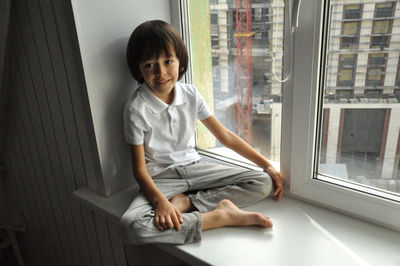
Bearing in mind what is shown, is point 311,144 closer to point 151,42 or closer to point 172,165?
point 172,165

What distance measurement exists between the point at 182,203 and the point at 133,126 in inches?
10.3

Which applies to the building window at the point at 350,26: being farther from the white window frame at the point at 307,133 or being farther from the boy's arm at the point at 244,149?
the boy's arm at the point at 244,149

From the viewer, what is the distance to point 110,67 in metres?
0.92

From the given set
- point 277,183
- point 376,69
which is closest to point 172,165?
point 277,183

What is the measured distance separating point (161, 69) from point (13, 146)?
85 centimetres

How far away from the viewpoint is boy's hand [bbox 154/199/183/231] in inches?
30.7

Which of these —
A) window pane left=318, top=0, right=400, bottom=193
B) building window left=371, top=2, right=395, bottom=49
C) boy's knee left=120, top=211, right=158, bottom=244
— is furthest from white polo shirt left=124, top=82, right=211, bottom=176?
building window left=371, top=2, right=395, bottom=49

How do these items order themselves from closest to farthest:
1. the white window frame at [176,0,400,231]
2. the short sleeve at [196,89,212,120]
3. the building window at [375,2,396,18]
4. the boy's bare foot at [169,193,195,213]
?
the building window at [375,2,396,18], the white window frame at [176,0,400,231], the boy's bare foot at [169,193,195,213], the short sleeve at [196,89,212,120]

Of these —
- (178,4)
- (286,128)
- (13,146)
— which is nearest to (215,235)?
(286,128)

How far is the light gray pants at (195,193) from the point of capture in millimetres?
780

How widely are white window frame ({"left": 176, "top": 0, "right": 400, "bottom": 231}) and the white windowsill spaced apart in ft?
0.14

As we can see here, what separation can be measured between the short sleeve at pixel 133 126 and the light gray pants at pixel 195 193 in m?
0.13

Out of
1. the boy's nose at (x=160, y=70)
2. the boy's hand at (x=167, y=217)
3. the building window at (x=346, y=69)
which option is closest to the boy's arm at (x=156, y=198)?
the boy's hand at (x=167, y=217)

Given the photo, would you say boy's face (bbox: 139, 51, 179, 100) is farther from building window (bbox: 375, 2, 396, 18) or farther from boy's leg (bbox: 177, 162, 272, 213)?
building window (bbox: 375, 2, 396, 18)
